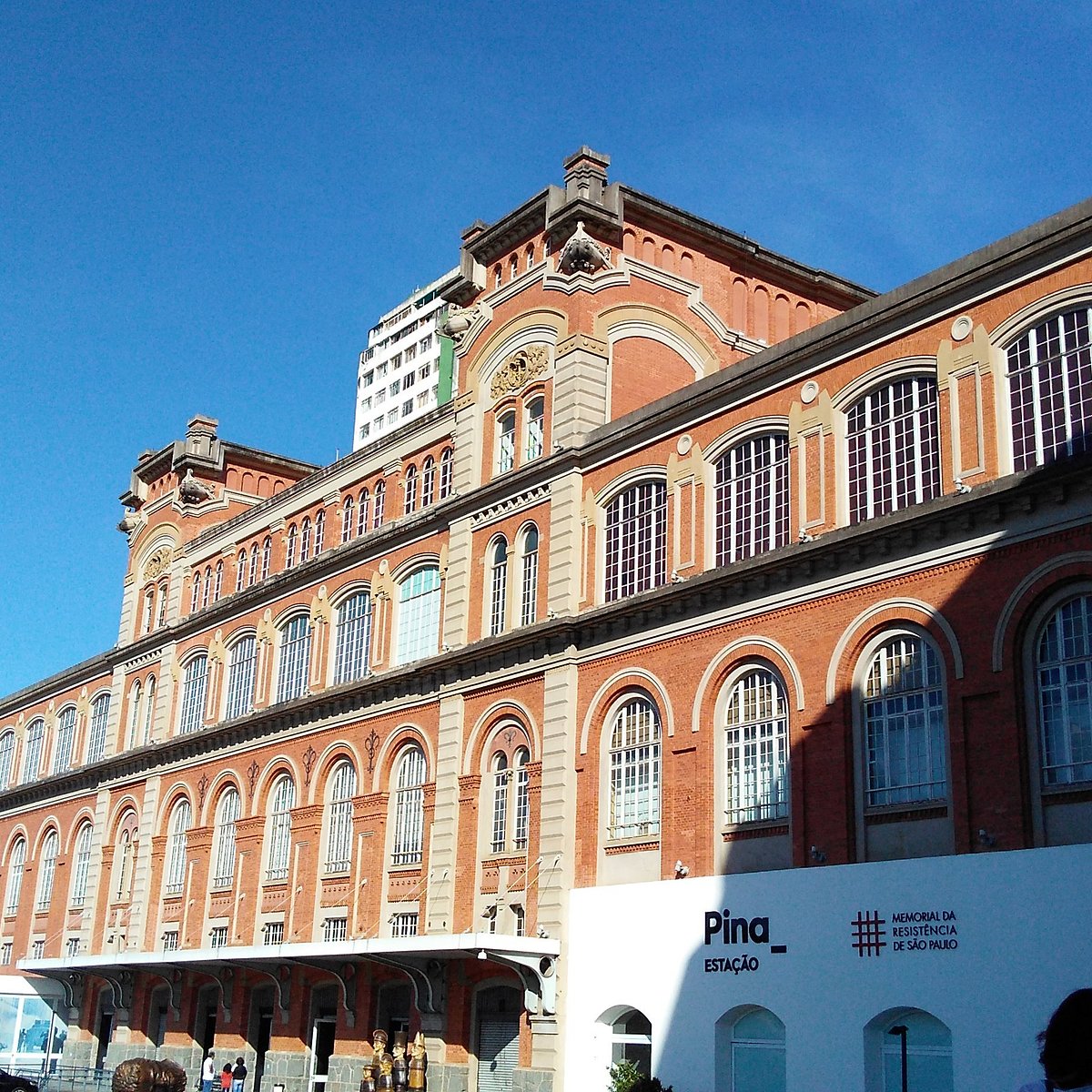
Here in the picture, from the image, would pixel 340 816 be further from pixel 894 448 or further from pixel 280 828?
pixel 894 448

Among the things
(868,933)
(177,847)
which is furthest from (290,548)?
(868,933)

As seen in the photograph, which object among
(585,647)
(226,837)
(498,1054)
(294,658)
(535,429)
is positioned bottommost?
(498,1054)

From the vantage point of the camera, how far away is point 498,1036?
32000 millimetres

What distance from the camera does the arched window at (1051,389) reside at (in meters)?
23.6

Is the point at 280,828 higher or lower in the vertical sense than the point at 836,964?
higher

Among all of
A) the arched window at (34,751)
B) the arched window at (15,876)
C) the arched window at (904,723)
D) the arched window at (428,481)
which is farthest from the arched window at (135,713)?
the arched window at (904,723)

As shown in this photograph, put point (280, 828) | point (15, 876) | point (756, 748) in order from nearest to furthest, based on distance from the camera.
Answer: point (756, 748), point (280, 828), point (15, 876)

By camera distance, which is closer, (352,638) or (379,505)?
(352,638)

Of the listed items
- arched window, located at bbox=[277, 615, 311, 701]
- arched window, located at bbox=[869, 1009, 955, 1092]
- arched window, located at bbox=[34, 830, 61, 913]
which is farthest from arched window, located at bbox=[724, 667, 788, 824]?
arched window, located at bbox=[34, 830, 61, 913]

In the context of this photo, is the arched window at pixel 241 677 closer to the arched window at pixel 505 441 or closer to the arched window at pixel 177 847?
the arched window at pixel 177 847

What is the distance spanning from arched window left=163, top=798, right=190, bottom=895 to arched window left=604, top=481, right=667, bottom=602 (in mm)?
21401

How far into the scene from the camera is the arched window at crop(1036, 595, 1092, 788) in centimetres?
2256

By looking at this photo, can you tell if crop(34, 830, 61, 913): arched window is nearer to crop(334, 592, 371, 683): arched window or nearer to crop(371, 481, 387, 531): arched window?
crop(334, 592, 371, 683): arched window

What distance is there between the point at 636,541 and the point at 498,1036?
36.8ft
